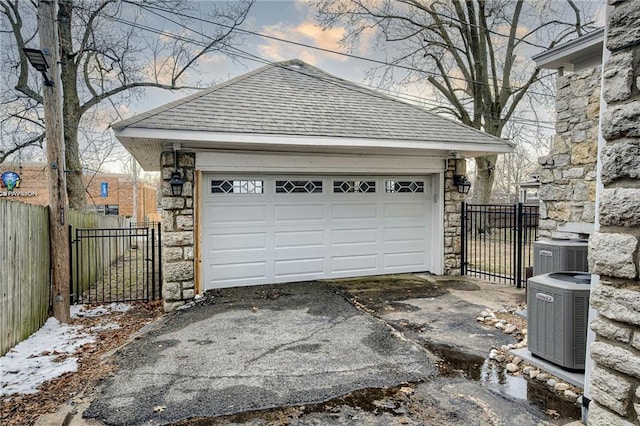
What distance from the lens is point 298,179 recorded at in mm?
7355

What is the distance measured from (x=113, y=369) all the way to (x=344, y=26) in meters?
15.7

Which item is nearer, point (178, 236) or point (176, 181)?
point (176, 181)

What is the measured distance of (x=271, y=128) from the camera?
6.34 meters

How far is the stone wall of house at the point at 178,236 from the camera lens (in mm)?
6172

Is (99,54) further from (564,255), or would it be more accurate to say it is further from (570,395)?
(570,395)

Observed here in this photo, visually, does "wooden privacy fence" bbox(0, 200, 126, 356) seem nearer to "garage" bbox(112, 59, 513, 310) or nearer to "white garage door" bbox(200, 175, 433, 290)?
"garage" bbox(112, 59, 513, 310)

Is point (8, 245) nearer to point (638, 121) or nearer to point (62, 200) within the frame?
point (62, 200)

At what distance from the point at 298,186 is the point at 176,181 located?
2.23 m

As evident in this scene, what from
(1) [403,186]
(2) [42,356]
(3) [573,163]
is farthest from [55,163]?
(3) [573,163]

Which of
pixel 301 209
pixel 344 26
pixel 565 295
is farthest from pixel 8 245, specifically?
pixel 344 26

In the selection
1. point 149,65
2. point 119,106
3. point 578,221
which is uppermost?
point 149,65

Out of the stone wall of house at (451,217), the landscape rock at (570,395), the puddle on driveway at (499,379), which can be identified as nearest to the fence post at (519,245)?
the stone wall of house at (451,217)

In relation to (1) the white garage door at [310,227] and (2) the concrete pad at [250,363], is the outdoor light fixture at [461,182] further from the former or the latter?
(2) the concrete pad at [250,363]

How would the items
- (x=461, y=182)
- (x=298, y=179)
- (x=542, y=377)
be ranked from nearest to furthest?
(x=542, y=377) < (x=298, y=179) < (x=461, y=182)
